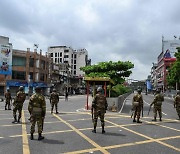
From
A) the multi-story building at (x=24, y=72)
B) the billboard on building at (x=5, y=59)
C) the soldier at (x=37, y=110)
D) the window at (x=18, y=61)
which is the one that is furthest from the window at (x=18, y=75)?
the soldier at (x=37, y=110)

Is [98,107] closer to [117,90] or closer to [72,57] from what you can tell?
[117,90]

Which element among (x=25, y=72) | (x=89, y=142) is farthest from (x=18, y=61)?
(x=89, y=142)

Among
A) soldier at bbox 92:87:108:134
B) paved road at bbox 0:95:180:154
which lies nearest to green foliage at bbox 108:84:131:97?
soldier at bbox 92:87:108:134

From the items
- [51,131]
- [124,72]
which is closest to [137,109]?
[51,131]

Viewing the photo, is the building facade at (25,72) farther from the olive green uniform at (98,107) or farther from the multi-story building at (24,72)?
the olive green uniform at (98,107)

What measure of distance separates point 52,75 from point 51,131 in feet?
239

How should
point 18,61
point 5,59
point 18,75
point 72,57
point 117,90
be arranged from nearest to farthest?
point 117,90
point 5,59
point 18,61
point 18,75
point 72,57

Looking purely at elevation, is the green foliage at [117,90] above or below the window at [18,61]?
below

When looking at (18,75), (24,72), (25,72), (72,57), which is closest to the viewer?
(18,75)

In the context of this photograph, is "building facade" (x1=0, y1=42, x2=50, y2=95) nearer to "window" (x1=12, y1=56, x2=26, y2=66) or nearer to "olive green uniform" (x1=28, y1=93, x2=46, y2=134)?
"window" (x1=12, y1=56, x2=26, y2=66)

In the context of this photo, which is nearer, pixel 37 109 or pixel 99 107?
pixel 37 109

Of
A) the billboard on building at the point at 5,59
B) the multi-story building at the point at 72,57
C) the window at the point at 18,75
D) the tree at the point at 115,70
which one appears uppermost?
the multi-story building at the point at 72,57

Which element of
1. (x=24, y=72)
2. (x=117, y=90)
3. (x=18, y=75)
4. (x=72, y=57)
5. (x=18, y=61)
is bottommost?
(x=117, y=90)

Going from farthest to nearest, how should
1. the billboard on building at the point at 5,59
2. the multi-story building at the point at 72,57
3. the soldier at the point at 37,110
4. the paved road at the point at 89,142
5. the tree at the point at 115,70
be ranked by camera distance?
the multi-story building at the point at 72,57, the billboard on building at the point at 5,59, the tree at the point at 115,70, the soldier at the point at 37,110, the paved road at the point at 89,142
